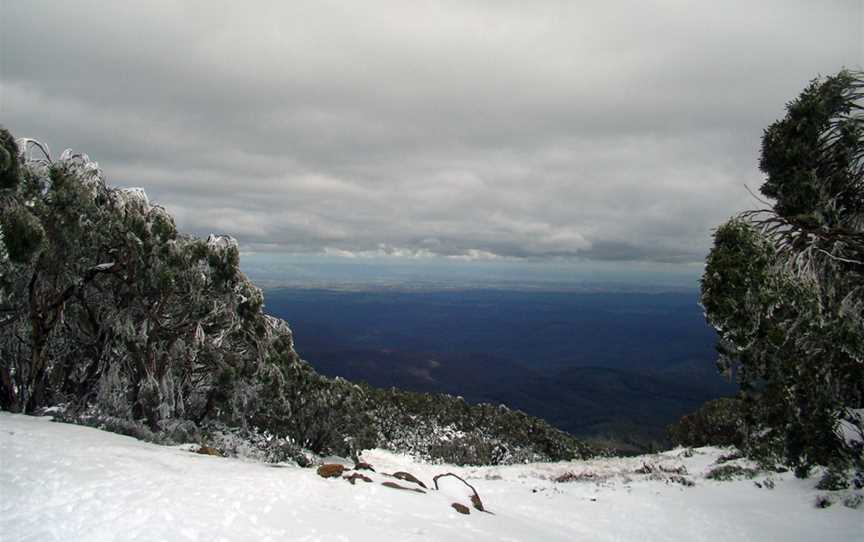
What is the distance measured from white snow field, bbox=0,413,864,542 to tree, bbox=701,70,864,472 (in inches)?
97.0

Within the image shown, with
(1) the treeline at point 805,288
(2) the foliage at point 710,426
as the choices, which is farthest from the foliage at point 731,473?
(2) the foliage at point 710,426

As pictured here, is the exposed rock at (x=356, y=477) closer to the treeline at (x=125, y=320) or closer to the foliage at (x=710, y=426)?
the treeline at (x=125, y=320)

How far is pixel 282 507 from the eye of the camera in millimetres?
7594

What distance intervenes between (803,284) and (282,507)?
9.44 meters

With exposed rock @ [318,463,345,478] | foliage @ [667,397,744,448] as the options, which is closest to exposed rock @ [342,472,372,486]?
exposed rock @ [318,463,345,478]

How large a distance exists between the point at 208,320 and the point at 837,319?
15983 millimetres

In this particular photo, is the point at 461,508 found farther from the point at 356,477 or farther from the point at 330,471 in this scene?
the point at 330,471

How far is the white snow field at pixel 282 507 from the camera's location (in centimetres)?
636

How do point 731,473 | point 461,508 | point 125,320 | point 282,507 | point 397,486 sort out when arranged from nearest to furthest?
point 282,507 → point 461,508 → point 397,486 → point 125,320 → point 731,473

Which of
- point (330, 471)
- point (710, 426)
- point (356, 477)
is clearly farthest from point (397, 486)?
point (710, 426)

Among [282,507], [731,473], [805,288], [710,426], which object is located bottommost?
[710,426]

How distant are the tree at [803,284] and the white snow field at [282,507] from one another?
2463 mm

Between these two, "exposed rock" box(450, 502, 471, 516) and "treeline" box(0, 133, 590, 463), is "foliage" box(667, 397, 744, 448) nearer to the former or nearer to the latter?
"exposed rock" box(450, 502, 471, 516)

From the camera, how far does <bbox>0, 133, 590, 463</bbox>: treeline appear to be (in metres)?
11.6
